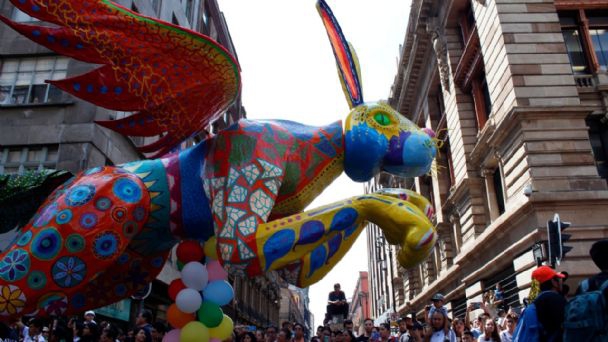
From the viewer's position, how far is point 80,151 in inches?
559

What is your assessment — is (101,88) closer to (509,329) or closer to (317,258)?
(317,258)

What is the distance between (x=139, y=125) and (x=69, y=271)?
1638 mm

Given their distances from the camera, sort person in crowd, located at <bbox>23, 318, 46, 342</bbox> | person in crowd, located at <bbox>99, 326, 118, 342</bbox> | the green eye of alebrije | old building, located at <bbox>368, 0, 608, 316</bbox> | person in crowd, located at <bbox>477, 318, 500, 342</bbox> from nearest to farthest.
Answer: the green eye of alebrije < person in crowd, located at <bbox>99, 326, 118, 342</bbox> < person in crowd, located at <bbox>23, 318, 46, 342</bbox> < person in crowd, located at <bbox>477, 318, 500, 342</bbox> < old building, located at <bbox>368, 0, 608, 316</bbox>

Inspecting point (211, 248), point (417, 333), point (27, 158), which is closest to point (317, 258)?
point (211, 248)

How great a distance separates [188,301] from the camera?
4492 millimetres

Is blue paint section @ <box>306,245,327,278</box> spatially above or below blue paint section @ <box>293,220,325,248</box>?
below

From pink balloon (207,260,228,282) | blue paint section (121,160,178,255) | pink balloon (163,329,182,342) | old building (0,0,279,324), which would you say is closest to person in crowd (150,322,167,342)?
blue paint section (121,160,178,255)

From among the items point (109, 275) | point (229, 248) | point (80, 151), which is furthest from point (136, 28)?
point (80, 151)

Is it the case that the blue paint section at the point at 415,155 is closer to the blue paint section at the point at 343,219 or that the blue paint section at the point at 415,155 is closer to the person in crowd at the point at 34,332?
the blue paint section at the point at 343,219

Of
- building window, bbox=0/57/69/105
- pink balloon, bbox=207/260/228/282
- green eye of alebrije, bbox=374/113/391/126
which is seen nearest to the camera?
pink balloon, bbox=207/260/228/282

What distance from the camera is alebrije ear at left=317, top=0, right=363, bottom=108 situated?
5203 millimetres

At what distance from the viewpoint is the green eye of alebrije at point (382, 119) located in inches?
200

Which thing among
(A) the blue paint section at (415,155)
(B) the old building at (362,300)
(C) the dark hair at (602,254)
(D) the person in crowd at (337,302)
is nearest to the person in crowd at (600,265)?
(C) the dark hair at (602,254)

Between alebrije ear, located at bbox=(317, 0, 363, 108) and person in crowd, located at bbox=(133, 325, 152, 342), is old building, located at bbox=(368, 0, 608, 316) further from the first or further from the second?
person in crowd, located at bbox=(133, 325, 152, 342)
